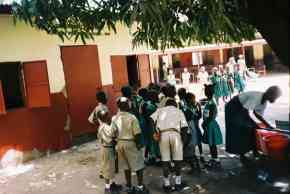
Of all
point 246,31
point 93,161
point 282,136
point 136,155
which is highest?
point 246,31

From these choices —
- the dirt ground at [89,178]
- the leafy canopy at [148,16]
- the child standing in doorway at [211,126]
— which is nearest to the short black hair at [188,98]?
the child standing in doorway at [211,126]

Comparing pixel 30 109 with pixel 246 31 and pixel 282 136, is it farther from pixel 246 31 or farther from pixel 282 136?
pixel 282 136

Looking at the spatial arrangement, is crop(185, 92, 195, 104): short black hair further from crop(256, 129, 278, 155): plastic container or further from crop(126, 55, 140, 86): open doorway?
crop(126, 55, 140, 86): open doorway

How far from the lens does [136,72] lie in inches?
508

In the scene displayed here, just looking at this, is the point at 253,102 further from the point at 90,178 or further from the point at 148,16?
the point at 90,178

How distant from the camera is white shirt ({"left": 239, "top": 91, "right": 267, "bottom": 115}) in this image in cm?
538

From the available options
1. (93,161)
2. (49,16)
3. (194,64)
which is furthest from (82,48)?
(194,64)

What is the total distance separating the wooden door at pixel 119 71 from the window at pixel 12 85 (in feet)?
9.55

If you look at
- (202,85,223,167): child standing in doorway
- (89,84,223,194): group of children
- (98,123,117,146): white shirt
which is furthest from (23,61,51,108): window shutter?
(202,85,223,167): child standing in doorway

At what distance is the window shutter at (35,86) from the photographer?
9109 millimetres

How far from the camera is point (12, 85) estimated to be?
9398 millimetres

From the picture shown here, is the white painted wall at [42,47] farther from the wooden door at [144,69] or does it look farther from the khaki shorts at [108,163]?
the khaki shorts at [108,163]

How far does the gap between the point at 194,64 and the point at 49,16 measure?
77.9 ft

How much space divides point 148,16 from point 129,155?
2519 millimetres
